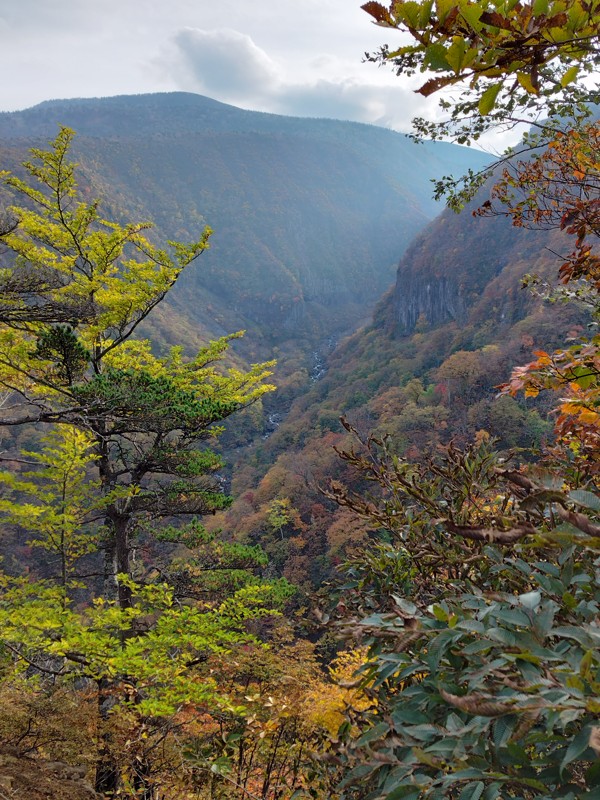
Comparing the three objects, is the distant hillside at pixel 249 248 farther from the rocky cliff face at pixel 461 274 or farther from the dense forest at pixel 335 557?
the dense forest at pixel 335 557

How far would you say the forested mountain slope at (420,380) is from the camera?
39219 mm

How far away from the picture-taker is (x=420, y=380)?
59.4 meters

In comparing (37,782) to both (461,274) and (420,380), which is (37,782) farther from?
(461,274)

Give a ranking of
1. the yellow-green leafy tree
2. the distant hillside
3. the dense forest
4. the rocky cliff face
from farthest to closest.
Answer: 1. the distant hillside
2. the rocky cliff face
3. the yellow-green leafy tree
4. the dense forest

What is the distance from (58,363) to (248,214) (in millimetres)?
195704

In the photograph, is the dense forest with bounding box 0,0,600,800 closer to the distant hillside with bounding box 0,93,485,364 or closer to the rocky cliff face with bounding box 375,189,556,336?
the rocky cliff face with bounding box 375,189,556,336

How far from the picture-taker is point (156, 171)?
600ft

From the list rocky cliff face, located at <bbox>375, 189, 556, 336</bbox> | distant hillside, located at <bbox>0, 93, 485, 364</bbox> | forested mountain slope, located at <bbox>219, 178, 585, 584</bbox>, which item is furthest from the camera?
distant hillside, located at <bbox>0, 93, 485, 364</bbox>

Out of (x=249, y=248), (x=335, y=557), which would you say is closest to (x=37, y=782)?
(x=335, y=557)

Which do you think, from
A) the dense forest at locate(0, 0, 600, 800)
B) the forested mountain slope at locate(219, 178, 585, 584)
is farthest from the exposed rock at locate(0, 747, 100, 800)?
the forested mountain slope at locate(219, 178, 585, 584)

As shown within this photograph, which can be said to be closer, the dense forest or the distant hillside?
the dense forest

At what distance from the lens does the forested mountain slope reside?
39.2 meters

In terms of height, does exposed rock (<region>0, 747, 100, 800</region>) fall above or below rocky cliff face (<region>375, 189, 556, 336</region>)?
below

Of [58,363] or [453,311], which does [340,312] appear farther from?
[58,363]
